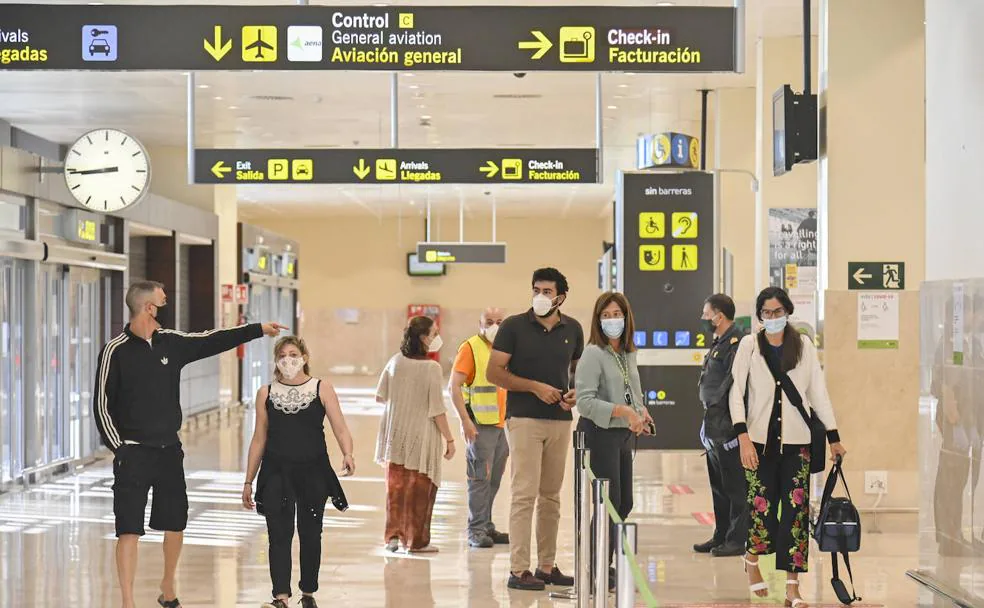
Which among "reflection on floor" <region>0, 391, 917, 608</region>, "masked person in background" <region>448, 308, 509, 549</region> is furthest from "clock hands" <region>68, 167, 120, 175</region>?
"masked person in background" <region>448, 308, 509, 549</region>

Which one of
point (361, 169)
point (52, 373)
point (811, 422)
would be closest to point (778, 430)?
point (811, 422)

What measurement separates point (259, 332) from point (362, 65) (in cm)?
149

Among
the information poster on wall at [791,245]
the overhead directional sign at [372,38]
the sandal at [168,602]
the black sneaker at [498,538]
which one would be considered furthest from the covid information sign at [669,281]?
the sandal at [168,602]

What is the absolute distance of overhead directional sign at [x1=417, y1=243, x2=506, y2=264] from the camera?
28250mm

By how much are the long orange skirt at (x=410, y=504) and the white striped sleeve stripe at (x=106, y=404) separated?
242 cm

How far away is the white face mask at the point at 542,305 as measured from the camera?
23.6ft

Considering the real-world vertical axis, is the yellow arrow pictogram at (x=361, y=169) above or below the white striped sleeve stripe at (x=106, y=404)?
above

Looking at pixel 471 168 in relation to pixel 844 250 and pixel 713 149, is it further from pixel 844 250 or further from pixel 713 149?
pixel 713 149

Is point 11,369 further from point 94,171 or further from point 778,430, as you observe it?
point 778,430

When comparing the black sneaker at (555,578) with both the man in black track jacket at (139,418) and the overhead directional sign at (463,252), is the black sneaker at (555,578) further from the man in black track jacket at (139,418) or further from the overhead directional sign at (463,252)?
the overhead directional sign at (463,252)

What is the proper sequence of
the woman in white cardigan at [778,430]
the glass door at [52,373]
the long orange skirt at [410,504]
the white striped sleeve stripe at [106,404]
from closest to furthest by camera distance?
1. the white striped sleeve stripe at [106,404]
2. the woman in white cardigan at [778,430]
3. the long orange skirt at [410,504]
4. the glass door at [52,373]

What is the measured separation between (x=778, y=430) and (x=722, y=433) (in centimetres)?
163

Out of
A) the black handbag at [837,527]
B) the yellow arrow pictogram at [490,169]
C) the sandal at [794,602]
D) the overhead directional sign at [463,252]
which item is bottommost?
the sandal at [794,602]

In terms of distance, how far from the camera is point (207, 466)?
1437 cm
